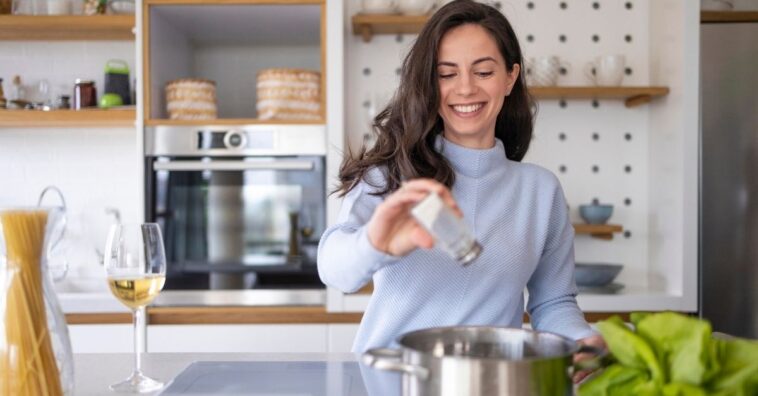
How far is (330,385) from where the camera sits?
40.9 inches

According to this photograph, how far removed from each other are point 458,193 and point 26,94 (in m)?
2.42

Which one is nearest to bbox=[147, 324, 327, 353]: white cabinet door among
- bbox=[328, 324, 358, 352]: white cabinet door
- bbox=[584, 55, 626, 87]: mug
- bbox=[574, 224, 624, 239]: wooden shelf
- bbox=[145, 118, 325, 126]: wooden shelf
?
bbox=[328, 324, 358, 352]: white cabinet door

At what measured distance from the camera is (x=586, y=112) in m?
3.20

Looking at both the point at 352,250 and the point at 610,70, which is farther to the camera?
the point at 610,70

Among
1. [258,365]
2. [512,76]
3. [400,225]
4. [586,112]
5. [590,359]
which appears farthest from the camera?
[586,112]

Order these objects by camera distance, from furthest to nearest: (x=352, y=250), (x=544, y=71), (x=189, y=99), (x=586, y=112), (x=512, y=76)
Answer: (x=586, y=112) → (x=544, y=71) → (x=189, y=99) → (x=512, y=76) → (x=352, y=250)

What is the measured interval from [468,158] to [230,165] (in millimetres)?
1462

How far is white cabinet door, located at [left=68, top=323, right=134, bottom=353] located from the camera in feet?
8.69

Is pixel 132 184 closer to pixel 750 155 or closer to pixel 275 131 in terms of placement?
pixel 275 131

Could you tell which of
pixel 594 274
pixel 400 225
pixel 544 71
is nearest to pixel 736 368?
pixel 400 225

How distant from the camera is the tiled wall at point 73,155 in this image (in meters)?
3.22

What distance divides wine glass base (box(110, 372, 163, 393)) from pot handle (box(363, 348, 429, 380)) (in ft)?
1.56

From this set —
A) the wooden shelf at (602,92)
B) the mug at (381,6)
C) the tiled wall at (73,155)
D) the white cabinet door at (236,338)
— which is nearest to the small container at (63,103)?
the tiled wall at (73,155)

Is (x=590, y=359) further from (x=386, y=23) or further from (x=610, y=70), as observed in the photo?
(x=610, y=70)
